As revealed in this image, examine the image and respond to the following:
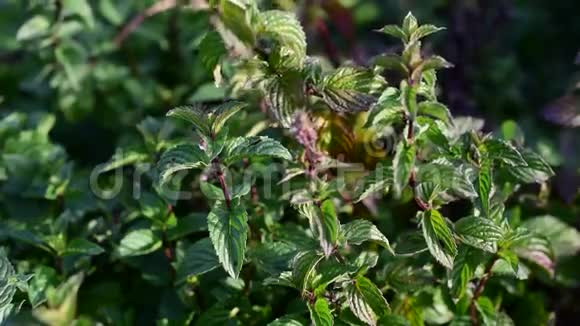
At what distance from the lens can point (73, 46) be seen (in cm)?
193

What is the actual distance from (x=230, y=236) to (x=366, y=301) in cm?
22

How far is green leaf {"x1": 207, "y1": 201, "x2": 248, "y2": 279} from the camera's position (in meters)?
1.21

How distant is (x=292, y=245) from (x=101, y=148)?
2.99ft

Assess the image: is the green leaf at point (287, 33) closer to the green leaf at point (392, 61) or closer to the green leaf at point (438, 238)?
the green leaf at point (392, 61)

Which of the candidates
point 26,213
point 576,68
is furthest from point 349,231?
point 576,68

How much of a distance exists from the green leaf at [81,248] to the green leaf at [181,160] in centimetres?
27

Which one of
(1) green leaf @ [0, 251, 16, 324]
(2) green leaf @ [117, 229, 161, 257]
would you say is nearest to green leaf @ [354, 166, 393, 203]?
(2) green leaf @ [117, 229, 161, 257]

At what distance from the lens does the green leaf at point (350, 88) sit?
1324 millimetres

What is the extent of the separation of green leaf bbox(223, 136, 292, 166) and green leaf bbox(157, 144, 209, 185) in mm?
40

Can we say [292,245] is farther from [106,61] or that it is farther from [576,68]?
[576,68]

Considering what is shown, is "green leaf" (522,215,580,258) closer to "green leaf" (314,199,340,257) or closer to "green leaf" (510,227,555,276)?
"green leaf" (510,227,555,276)

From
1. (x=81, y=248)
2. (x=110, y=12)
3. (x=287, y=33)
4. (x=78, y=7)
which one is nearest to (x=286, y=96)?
(x=287, y=33)

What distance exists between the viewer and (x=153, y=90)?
2.07 meters

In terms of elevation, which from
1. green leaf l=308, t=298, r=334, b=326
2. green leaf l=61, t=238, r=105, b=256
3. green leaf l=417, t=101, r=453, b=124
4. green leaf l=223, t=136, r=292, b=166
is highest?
green leaf l=417, t=101, r=453, b=124
